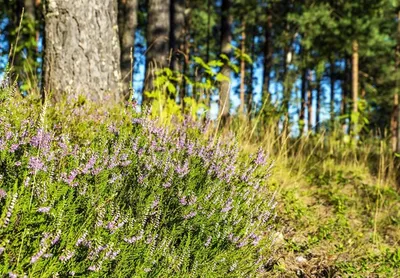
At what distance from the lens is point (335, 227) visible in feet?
12.0

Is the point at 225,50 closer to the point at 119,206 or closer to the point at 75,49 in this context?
the point at 75,49

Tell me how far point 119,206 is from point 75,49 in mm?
2325

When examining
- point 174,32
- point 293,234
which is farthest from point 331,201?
point 174,32

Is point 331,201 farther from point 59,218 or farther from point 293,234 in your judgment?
point 59,218

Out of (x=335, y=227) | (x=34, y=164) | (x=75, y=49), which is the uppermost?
(x=75, y=49)

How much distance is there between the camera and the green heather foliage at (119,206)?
156cm

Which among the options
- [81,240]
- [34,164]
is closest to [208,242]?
[81,240]

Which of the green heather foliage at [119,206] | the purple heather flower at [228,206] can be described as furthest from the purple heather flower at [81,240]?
the purple heather flower at [228,206]

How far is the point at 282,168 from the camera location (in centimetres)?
441

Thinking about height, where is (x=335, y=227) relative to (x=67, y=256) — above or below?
below

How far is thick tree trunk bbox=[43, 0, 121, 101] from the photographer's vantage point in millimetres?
3820

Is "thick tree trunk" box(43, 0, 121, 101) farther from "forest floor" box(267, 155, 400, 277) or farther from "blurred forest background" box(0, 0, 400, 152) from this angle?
"forest floor" box(267, 155, 400, 277)

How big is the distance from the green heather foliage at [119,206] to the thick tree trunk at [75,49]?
0.95 metres

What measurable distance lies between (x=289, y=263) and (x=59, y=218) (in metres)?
1.98
